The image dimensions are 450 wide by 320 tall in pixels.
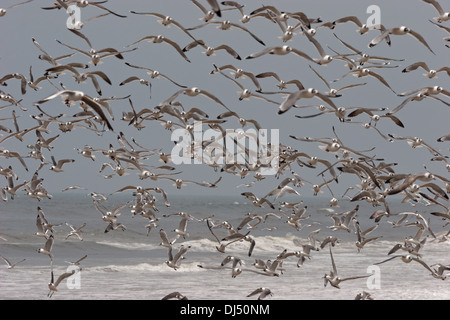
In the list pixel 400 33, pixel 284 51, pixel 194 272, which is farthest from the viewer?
pixel 194 272

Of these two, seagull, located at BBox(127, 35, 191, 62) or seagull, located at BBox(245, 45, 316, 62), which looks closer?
seagull, located at BBox(245, 45, 316, 62)

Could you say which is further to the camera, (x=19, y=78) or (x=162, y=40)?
(x=19, y=78)

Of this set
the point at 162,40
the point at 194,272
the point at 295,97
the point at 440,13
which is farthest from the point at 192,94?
the point at 194,272

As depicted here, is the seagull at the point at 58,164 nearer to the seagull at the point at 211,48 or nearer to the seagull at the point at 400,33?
the seagull at the point at 211,48

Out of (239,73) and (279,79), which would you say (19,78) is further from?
(279,79)

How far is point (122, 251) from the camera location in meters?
36.8

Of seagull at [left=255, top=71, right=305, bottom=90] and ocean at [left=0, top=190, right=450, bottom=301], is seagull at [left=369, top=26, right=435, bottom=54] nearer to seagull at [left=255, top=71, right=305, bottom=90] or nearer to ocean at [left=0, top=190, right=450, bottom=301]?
seagull at [left=255, top=71, right=305, bottom=90]

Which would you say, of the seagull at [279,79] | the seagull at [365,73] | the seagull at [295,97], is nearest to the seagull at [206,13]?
the seagull at [279,79]

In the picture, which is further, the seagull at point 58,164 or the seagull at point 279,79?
the seagull at point 58,164

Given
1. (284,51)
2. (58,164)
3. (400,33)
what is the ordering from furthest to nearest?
(58,164) → (400,33) → (284,51)

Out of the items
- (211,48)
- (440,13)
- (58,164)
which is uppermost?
(440,13)

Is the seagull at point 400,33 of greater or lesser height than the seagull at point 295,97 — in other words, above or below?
above

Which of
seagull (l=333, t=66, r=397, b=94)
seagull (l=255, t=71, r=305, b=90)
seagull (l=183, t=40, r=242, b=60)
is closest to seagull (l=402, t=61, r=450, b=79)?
seagull (l=333, t=66, r=397, b=94)
